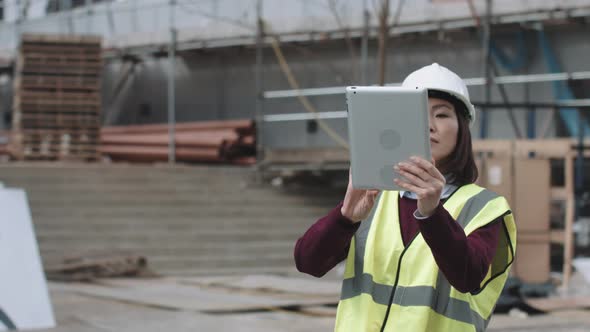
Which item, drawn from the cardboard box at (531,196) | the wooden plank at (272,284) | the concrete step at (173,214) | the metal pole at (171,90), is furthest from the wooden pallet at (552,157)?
the metal pole at (171,90)

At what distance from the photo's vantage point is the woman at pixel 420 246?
262 centimetres

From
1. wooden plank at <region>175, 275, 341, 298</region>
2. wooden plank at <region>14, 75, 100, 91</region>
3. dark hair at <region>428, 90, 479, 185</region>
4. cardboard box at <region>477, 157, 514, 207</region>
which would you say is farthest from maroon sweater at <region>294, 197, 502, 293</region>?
wooden plank at <region>14, 75, 100, 91</region>

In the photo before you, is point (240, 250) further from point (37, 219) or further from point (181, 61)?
point (181, 61)

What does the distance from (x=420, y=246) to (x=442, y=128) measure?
292 mm

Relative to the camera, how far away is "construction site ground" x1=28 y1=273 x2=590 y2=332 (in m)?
9.46

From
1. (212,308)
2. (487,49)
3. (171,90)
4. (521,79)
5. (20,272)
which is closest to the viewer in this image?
(20,272)

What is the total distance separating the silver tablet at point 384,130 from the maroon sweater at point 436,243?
0.14 m

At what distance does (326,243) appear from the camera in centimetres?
269

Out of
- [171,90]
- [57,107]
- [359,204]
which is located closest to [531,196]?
[359,204]

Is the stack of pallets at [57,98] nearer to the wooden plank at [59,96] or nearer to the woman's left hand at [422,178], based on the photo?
the wooden plank at [59,96]

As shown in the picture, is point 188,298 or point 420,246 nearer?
point 420,246

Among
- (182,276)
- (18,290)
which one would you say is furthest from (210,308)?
(182,276)

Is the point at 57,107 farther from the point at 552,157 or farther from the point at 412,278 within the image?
the point at 412,278

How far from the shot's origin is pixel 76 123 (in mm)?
21484
